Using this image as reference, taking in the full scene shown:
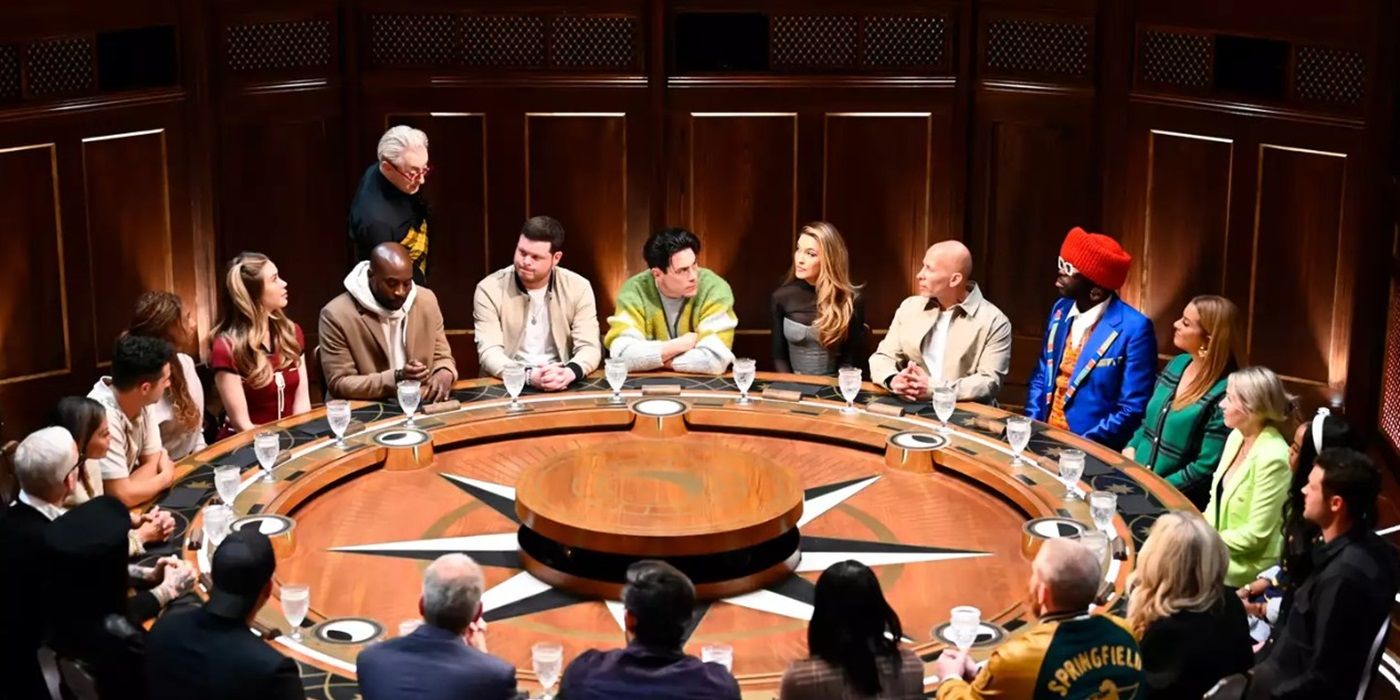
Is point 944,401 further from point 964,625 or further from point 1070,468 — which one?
point 964,625

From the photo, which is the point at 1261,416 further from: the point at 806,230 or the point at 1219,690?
the point at 806,230

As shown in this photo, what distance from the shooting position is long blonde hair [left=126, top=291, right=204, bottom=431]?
21.1 ft

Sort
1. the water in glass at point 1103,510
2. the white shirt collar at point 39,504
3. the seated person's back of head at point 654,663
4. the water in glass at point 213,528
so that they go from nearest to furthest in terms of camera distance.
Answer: the seated person's back of head at point 654,663 → the white shirt collar at point 39,504 → the water in glass at point 213,528 → the water in glass at point 1103,510

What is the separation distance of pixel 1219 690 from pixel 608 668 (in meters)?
1.47

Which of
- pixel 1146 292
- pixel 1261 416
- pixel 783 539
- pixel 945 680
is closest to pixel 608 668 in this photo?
pixel 945 680

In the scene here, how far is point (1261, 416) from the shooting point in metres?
5.88

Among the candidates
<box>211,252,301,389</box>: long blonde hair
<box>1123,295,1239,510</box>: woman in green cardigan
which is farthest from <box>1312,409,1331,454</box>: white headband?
<box>211,252,301,389</box>: long blonde hair

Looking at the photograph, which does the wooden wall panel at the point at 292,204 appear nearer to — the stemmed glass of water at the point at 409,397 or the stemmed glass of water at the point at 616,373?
the stemmed glass of water at the point at 409,397

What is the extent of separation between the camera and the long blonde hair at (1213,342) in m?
6.55

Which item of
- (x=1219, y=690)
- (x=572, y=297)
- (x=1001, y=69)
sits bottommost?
(x=1219, y=690)

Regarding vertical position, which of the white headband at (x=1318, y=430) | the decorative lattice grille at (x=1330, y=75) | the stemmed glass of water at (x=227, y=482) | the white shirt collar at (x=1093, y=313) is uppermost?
the decorative lattice grille at (x=1330, y=75)

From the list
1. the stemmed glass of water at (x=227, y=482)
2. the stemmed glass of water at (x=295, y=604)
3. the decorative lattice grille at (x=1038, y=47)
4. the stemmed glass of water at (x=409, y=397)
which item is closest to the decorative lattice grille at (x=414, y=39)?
the decorative lattice grille at (x=1038, y=47)

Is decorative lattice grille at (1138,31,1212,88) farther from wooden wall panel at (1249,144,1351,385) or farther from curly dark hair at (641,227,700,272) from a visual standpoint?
curly dark hair at (641,227,700,272)

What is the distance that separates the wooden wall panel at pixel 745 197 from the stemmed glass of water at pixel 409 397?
10.4ft
